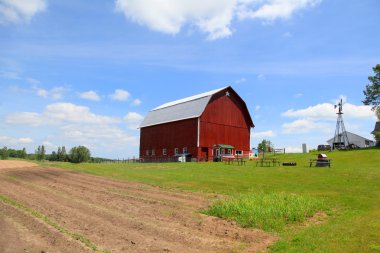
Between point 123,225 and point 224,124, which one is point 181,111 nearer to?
point 224,124

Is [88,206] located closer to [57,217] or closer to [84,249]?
[57,217]

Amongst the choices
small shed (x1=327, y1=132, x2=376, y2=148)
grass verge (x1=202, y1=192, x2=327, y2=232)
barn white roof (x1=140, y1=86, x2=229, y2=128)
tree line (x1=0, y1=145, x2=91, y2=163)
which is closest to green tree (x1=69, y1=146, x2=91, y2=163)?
tree line (x1=0, y1=145, x2=91, y2=163)

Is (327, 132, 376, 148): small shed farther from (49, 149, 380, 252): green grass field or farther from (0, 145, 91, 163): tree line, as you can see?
Result: (0, 145, 91, 163): tree line

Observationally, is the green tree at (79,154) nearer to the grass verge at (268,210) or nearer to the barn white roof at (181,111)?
the barn white roof at (181,111)

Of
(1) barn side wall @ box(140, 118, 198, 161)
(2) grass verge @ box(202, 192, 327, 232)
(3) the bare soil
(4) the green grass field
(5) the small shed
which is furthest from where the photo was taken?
(5) the small shed

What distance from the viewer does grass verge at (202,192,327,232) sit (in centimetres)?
1175

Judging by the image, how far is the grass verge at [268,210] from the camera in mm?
11750

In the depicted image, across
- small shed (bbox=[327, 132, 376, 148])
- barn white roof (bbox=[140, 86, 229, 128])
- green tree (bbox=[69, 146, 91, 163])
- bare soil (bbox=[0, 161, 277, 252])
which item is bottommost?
bare soil (bbox=[0, 161, 277, 252])

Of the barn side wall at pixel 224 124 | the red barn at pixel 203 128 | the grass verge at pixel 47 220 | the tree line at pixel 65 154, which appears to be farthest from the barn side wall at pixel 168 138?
the tree line at pixel 65 154

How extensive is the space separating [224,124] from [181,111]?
6.99m

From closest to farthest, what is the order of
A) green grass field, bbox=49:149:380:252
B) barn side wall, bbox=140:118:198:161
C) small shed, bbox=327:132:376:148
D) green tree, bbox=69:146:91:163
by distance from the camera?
green grass field, bbox=49:149:380:252, barn side wall, bbox=140:118:198:161, small shed, bbox=327:132:376:148, green tree, bbox=69:146:91:163

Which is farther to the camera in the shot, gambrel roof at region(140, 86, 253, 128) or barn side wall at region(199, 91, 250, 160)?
gambrel roof at region(140, 86, 253, 128)

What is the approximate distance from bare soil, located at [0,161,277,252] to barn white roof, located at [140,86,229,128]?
32860 millimetres

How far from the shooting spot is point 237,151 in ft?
177
